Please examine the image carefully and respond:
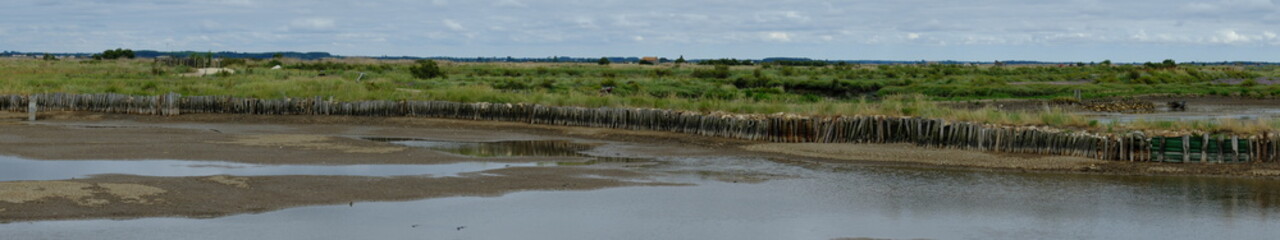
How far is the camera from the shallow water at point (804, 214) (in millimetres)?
11781

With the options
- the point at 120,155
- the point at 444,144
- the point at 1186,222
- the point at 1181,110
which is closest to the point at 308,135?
the point at 444,144

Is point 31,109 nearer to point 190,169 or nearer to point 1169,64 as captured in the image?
point 190,169

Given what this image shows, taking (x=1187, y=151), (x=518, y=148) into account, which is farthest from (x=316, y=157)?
(x=1187, y=151)

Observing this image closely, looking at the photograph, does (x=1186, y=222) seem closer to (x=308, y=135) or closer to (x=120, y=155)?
(x=120, y=155)

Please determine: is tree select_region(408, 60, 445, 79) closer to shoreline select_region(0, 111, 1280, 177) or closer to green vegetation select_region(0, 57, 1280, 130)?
green vegetation select_region(0, 57, 1280, 130)

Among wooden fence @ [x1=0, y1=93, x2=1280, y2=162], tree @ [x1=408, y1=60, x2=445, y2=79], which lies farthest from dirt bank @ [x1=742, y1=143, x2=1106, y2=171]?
tree @ [x1=408, y1=60, x2=445, y2=79]

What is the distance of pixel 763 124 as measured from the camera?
2314 centimetres

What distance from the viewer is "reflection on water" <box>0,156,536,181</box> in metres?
16.8

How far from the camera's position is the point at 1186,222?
41.8 ft

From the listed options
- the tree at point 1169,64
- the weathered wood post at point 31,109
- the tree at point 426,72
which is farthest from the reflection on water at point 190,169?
the tree at point 1169,64

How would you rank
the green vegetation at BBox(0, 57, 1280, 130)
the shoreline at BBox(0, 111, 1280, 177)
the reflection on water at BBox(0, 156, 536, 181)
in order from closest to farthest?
the reflection on water at BBox(0, 156, 536, 181)
the shoreline at BBox(0, 111, 1280, 177)
the green vegetation at BBox(0, 57, 1280, 130)

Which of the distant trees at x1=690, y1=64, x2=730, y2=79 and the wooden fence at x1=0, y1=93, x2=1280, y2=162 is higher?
the distant trees at x1=690, y1=64, x2=730, y2=79

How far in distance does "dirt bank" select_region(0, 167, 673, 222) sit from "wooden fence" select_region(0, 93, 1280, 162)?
227 inches

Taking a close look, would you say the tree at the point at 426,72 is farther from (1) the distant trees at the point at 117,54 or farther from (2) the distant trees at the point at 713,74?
(1) the distant trees at the point at 117,54
